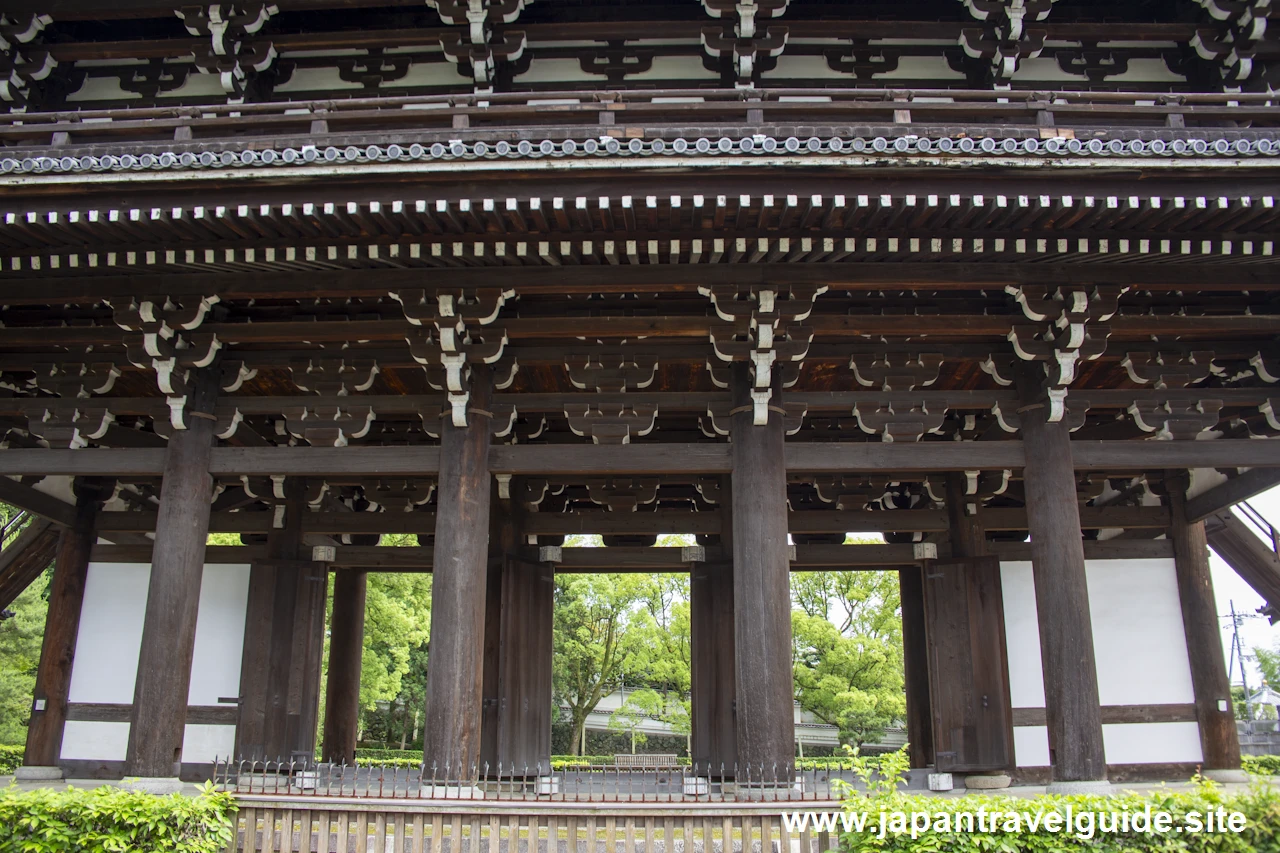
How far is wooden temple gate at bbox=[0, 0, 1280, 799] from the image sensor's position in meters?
8.14

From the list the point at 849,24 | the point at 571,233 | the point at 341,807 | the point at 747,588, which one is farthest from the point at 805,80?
the point at 341,807

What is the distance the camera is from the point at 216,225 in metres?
8.38

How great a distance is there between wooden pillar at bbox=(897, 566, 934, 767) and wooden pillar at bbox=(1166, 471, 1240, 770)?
3498 mm

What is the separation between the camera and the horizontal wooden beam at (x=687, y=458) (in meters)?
9.59

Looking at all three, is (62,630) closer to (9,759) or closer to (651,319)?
(9,759)

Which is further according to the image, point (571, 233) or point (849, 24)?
point (849, 24)

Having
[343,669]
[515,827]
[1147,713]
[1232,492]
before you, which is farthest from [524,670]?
[1232,492]

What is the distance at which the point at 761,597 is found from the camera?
8875mm

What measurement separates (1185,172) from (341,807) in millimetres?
8905

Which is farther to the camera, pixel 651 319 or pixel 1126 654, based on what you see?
pixel 1126 654

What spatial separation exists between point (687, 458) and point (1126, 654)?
289 inches

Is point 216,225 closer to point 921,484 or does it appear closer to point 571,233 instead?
point 571,233

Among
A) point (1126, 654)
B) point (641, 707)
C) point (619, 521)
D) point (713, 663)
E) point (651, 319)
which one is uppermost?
point (651, 319)

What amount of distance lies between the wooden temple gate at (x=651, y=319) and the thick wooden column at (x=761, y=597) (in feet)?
0.12
